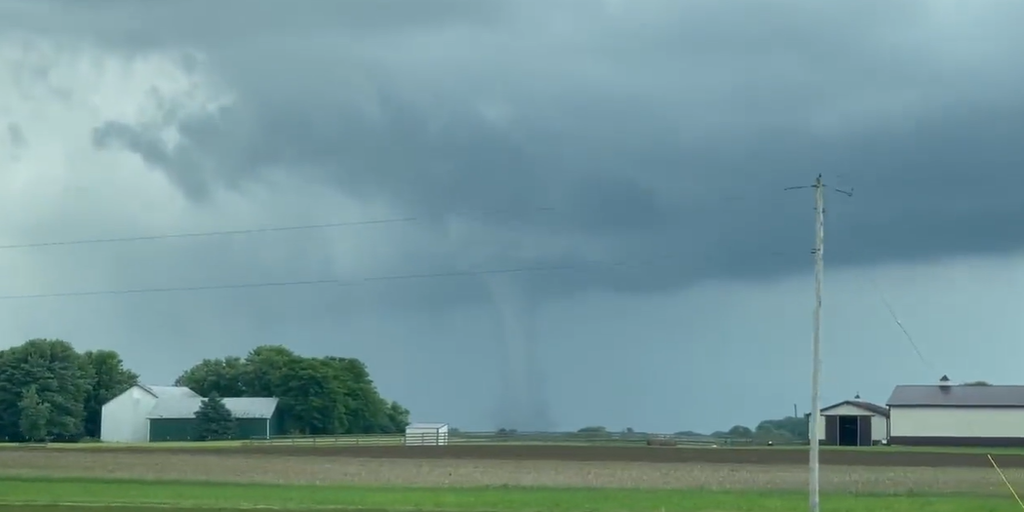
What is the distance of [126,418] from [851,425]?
77.8 meters

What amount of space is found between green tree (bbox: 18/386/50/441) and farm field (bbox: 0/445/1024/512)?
57065 millimetres

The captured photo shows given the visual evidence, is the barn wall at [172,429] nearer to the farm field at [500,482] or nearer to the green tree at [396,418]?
the green tree at [396,418]

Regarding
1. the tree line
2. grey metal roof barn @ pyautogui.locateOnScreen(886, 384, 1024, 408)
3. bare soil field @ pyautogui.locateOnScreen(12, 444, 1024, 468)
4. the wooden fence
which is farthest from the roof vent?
the tree line

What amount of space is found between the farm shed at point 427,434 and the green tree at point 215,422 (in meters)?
22.2

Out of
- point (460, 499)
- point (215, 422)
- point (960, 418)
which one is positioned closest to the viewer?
point (460, 499)

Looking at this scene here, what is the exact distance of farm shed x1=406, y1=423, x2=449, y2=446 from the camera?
111 metres

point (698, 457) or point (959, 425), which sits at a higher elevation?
point (959, 425)

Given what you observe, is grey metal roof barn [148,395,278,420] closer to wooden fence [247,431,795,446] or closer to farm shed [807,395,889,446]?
wooden fence [247,431,795,446]

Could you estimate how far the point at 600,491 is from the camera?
170ft

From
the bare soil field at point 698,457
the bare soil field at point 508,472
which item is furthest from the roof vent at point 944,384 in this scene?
the bare soil field at point 508,472

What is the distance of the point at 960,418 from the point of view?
10569 cm

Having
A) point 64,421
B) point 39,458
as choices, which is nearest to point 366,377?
point 64,421

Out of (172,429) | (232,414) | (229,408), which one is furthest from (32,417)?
(232,414)

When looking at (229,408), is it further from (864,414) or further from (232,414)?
(864,414)
